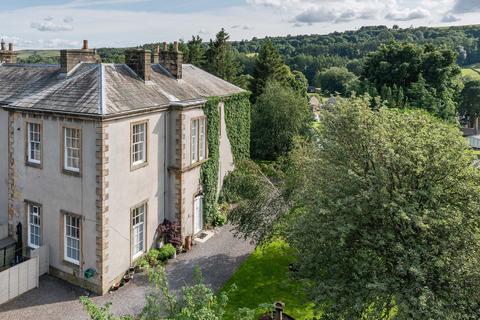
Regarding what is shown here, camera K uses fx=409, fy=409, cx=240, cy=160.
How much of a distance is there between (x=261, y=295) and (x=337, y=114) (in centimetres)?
917

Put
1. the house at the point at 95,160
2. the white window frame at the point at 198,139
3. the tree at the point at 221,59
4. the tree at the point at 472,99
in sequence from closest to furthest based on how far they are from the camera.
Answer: the house at the point at 95,160 → the white window frame at the point at 198,139 → the tree at the point at 221,59 → the tree at the point at 472,99

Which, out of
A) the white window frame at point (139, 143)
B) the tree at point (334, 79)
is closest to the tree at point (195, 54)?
the white window frame at point (139, 143)

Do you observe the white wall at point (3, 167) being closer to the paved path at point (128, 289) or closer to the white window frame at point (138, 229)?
the paved path at point (128, 289)

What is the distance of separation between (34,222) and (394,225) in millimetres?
17037

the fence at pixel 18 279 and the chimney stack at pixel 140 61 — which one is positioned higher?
the chimney stack at pixel 140 61

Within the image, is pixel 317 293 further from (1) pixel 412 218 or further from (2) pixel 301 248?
(1) pixel 412 218

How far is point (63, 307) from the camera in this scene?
17.4 metres

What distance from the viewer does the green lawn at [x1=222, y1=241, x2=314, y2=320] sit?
17.7 metres

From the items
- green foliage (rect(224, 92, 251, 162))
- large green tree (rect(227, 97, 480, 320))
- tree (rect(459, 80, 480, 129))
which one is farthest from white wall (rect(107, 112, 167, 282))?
tree (rect(459, 80, 480, 129))

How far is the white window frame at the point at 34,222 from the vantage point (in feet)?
65.9

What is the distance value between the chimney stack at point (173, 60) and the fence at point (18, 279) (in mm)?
13693

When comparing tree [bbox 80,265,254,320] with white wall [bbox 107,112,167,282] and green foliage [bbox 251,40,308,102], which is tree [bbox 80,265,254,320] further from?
green foliage [bbox 251,40,308,102]

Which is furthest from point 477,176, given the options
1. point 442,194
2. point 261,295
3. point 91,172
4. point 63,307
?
point 63,307

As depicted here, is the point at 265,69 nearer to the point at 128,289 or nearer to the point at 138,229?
the point at 138,229
